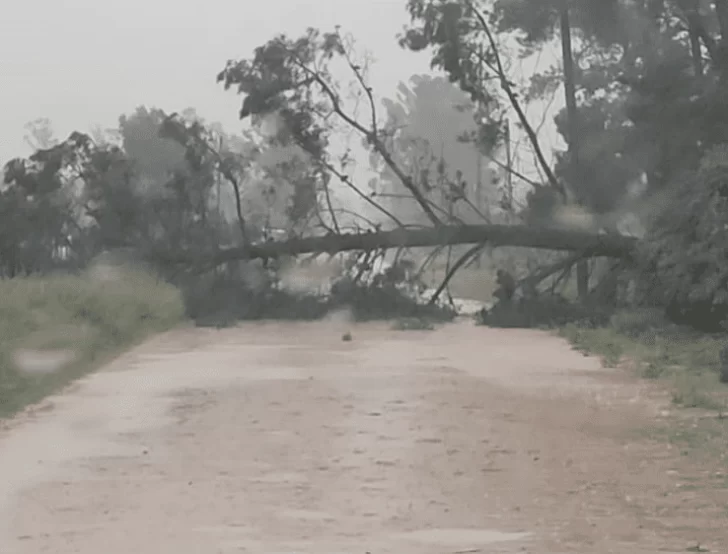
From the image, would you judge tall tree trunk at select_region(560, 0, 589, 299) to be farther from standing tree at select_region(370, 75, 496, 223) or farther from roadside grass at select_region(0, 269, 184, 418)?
roadside grass at select_region(0, 269, 184, 418)

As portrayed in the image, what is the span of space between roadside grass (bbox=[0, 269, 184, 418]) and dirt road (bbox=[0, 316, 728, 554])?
501mm

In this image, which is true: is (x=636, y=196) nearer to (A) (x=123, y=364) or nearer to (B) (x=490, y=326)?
(B) (x=490, y=326)

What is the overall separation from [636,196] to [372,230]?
708 cm

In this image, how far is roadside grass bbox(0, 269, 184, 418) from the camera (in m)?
16.1

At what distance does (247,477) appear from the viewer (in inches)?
395

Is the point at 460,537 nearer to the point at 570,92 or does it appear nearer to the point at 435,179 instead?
the point at 435,179

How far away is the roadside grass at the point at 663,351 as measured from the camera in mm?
15500

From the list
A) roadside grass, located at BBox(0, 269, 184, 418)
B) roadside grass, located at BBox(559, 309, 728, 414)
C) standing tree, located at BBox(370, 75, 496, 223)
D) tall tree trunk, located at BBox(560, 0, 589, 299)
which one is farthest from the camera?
tall tree trunk, located at BBox(560, 0, 589, 299)

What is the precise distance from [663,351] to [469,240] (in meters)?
10.4

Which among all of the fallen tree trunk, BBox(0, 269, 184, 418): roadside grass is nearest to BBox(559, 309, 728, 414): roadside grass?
the fallen tree trunk

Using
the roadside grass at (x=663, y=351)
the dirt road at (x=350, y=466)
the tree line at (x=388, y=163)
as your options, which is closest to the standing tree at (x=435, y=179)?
the tree line at (x=388, y=163)

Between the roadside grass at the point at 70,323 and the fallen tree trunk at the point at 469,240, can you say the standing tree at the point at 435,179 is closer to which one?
the fallen tree trunk at the point at 469,240

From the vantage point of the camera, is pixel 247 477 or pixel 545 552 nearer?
pixel 545 552

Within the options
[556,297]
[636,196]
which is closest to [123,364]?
[556,297]
